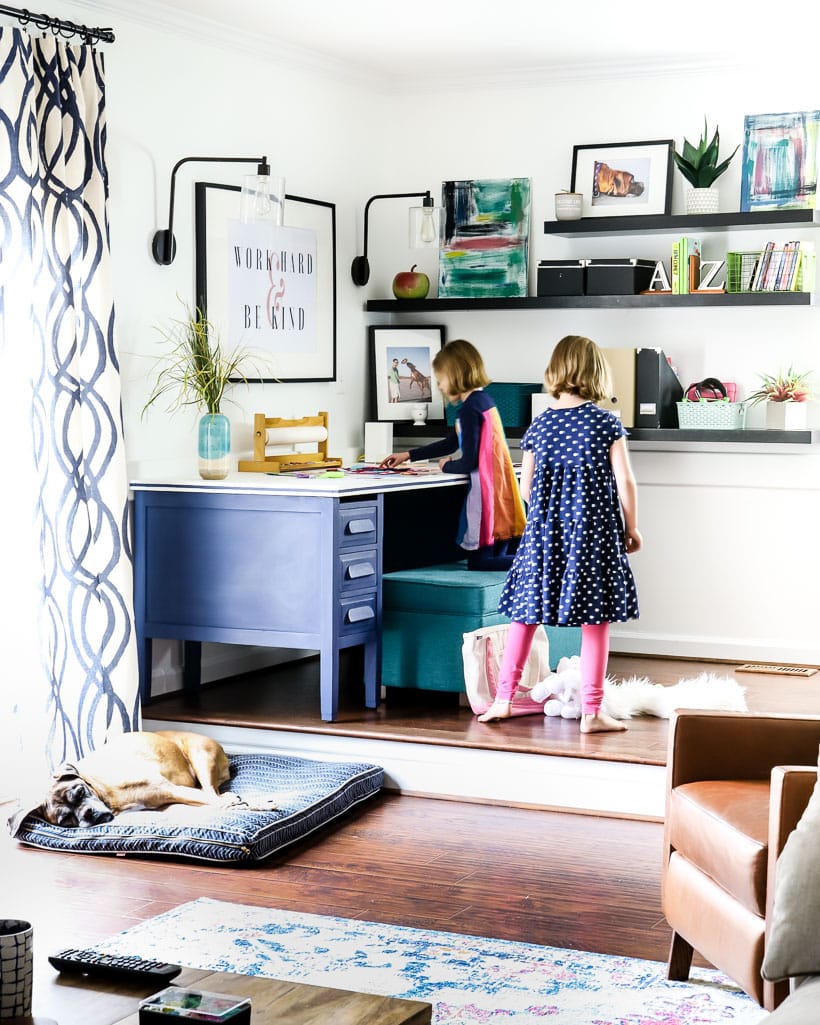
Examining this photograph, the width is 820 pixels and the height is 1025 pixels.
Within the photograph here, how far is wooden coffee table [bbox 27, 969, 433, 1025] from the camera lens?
6.28 ft

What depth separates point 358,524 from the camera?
15.5 feet

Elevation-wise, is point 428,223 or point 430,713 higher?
point 428,223

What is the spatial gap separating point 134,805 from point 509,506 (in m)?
1.89

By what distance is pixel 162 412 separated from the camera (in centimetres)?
517

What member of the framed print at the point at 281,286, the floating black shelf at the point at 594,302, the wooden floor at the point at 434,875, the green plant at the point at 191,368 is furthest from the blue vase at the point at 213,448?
the floating black shelf at the point at 594,302

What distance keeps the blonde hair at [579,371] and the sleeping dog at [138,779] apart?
1.57 m

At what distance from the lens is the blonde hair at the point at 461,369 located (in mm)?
5148

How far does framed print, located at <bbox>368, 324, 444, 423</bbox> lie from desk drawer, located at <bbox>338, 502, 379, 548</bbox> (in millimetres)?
1762

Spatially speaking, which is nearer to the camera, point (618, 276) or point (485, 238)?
point (618, 276)

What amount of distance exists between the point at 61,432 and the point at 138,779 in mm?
1111

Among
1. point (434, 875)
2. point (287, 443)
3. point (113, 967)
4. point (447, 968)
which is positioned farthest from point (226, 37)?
point (113, 967)

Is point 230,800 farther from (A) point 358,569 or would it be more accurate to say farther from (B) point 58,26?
(B) point 58,26

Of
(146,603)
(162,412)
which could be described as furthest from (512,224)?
(146,603)

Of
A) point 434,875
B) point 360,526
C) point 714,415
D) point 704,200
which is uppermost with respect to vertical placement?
point 704,200
